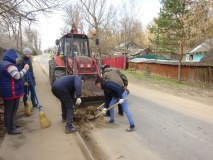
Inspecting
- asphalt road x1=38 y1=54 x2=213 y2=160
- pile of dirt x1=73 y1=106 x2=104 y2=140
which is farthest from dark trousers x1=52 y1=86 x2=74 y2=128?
asphalt road x1=38 y1=54 x2=213 y2=160

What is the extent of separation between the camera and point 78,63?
29.2 ft

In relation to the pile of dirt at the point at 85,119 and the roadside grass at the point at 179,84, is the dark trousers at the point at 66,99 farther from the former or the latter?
the roadside grass at the point at 179,84

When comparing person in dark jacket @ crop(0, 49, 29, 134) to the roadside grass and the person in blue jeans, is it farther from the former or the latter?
the roadside grass

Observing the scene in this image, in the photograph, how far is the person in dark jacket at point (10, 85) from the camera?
489 cm

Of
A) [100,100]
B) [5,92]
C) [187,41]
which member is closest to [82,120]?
[100,100]

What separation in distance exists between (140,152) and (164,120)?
96.6 inches

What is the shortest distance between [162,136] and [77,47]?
21.4ft

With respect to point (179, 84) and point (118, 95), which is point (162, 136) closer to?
point (118, 95)

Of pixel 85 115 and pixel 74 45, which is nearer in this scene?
pixel 85 115

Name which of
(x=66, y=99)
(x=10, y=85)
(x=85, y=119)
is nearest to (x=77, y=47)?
(x=85, y=119)

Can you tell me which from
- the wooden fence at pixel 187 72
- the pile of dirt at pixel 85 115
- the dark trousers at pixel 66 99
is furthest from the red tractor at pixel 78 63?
the wooden fence at pixel 187 72

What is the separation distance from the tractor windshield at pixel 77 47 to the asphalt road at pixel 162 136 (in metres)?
4.07

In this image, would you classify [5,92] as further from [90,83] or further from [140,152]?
[90,83]

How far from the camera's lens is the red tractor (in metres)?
8.15
